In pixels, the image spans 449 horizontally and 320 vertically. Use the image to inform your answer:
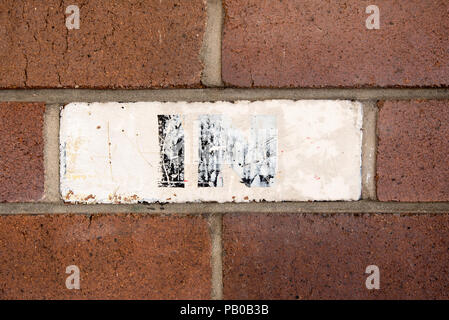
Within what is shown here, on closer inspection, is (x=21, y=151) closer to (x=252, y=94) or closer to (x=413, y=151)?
(x=252, y=94)

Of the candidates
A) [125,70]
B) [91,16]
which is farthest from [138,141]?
[91,16]

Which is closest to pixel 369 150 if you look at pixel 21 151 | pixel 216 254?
pixel 216 254

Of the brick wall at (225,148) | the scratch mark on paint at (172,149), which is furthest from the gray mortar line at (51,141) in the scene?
the scratch mark on paint at (172,149)

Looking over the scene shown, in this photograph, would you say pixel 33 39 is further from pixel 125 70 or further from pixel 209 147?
pixel 209 147

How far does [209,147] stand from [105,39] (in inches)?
9.9

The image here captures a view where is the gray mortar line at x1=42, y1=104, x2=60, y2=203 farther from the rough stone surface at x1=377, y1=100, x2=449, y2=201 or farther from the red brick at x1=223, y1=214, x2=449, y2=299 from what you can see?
the rough stone surface at x1=377, y1=100, x2=449, y2=201

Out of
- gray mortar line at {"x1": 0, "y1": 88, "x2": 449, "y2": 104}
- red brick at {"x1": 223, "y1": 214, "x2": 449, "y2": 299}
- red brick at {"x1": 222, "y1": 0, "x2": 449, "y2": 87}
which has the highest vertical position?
red brick at {"x1": 222, "y1": 0, "x2": 449, "y2": 87}

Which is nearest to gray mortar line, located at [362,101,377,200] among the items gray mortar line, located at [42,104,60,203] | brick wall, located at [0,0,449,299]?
brick wall, located at [0,0,449,299]

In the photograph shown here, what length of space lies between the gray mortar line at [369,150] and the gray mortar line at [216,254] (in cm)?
25

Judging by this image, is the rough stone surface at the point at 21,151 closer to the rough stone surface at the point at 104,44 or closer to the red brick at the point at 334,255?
the rough stone surface at the point at 104,44

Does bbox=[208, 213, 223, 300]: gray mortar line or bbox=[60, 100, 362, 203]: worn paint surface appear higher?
bbox=[60, 100, 362, 203]: worn paint surface

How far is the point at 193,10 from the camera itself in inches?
21.1

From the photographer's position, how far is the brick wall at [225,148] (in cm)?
54

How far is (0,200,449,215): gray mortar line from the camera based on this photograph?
0.56 meters
